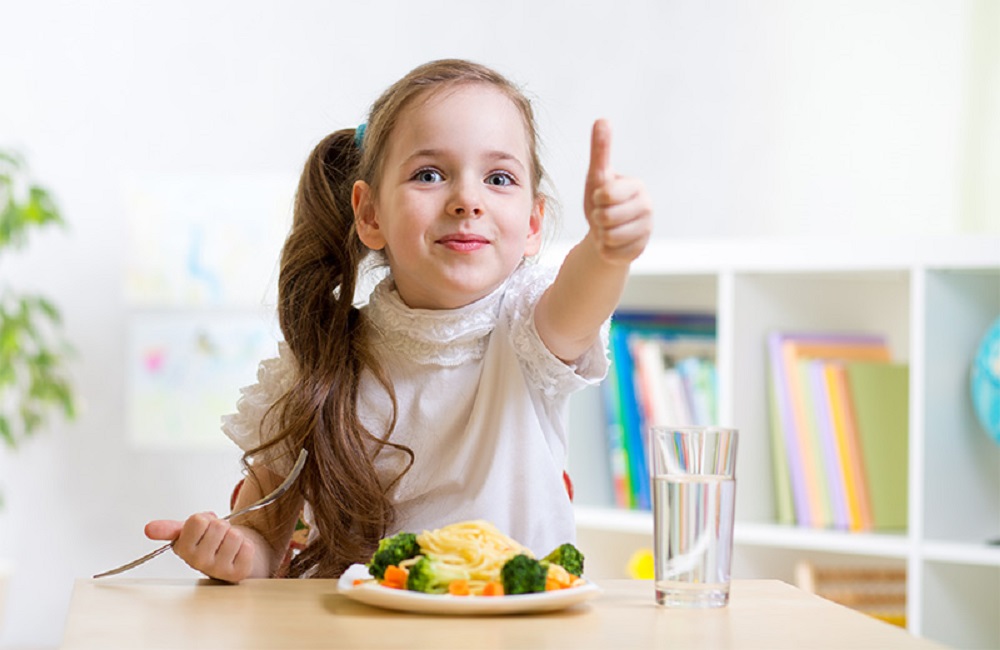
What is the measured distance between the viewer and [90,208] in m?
3.19

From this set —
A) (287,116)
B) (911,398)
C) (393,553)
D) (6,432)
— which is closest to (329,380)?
(393,553)

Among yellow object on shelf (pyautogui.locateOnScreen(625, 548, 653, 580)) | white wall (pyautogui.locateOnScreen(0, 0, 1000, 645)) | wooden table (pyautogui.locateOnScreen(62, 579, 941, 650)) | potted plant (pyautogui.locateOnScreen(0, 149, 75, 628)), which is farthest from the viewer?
white wall (pyautogui.locateOnScreen(0, 0, 1000, 645))

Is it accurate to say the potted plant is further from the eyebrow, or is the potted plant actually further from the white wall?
the eyebrow

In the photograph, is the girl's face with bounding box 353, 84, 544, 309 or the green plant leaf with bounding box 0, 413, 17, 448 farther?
the green plant leaf with bounding box 0, 413, 17, 448

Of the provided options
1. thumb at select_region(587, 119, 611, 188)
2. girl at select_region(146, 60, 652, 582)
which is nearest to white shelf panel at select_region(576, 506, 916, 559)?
girl at select_region(146, 60, 652, 582)

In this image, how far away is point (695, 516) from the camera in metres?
0.78

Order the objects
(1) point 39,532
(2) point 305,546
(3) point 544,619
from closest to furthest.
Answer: (3) point 544,619 < (2) point 305,546 < (1) point 39,532

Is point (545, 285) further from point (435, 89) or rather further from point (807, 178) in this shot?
point (807, 178)

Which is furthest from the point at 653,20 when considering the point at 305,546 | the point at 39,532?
the point at 305,546

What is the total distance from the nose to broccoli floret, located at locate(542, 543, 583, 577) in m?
0.41

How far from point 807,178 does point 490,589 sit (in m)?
2.57

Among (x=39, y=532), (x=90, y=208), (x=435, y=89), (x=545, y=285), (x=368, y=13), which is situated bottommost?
(x=39, y=532)

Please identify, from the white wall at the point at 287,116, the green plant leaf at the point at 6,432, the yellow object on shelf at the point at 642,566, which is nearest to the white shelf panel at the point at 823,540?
the yellow object on shelf at the point at 642,566

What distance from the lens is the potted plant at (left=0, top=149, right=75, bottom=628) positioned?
2939 millimetres
